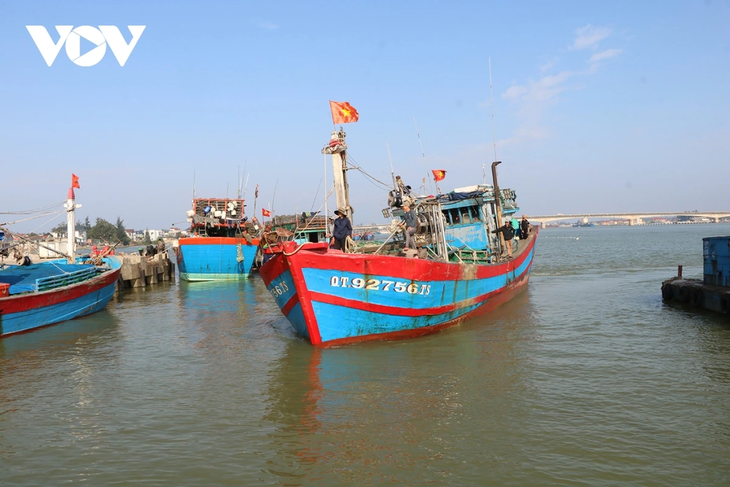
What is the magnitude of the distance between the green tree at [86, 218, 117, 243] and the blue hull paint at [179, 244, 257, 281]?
361 ft

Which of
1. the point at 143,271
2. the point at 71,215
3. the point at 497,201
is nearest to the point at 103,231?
the point at 143,271

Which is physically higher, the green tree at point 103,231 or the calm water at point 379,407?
the green tree at point 103,231

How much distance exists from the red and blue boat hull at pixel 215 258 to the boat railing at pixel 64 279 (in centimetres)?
1221

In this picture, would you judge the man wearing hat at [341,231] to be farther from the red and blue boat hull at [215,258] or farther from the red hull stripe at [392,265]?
the red and blue boat hull at [215,258]

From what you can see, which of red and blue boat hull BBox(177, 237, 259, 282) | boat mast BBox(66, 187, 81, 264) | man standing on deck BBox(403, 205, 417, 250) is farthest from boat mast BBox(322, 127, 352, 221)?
red and blue boat hull BBox(177, 237, 259, 282)

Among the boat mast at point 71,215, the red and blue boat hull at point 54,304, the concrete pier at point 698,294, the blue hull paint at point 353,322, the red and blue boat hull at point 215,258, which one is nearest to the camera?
the blue hull paint at point 353,322

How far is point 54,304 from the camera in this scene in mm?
17219

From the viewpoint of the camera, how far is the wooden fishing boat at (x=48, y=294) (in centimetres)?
1552

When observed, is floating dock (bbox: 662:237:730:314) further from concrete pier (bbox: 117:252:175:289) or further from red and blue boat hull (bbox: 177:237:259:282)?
concrete pier (bbox: 117:252:175:289)

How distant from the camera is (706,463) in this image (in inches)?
246

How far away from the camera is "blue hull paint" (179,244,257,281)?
33.4 metres

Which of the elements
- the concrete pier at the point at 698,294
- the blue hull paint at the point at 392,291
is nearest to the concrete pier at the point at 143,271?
the blue hull paint at the point at 392,291

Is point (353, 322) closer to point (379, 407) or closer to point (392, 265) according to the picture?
point (392, 265)

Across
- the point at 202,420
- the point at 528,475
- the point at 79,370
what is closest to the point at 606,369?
the point at 528,475
